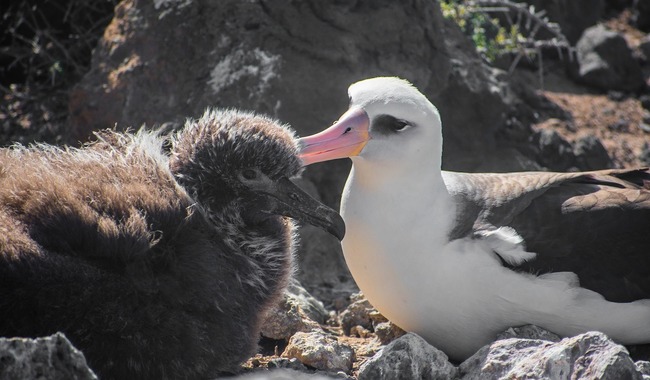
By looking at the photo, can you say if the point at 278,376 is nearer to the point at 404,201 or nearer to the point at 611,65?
the point at 404,201

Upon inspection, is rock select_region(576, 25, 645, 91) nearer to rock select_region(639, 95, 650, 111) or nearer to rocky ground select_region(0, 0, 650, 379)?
rock select_region(639, 95, 650, 111)

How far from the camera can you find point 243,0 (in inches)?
277

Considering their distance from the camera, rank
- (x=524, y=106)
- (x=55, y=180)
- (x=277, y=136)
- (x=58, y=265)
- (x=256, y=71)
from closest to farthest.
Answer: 1. (x=58, y=265)
2. (x=55, y=180)
3. (x=277, y=136)
4. (x=256, y=71)
5. (x=524, y=106)

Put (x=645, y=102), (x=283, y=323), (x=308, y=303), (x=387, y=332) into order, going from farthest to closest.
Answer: (x=645, y=102) < (x=308, y=303) < (x=387, y=332) < (x=283, y=323)

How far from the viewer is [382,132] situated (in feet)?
17.0

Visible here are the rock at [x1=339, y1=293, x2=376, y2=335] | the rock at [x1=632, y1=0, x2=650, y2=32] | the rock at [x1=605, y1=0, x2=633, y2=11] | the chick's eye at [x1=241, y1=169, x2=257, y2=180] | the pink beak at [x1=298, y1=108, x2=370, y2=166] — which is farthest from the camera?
the rock at [x1=605, y1=0, x2=633, y2=11]

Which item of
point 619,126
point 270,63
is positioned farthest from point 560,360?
point 619,126

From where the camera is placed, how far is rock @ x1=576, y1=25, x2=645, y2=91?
9.77 metres

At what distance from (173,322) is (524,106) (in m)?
5.00

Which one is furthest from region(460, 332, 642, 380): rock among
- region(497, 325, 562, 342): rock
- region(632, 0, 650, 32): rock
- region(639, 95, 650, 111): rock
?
region(632, 0, 650, 32): rock

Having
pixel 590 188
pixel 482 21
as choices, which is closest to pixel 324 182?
pixel 590 188

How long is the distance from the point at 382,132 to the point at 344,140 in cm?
21

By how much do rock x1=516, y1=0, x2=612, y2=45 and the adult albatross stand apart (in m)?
5.14

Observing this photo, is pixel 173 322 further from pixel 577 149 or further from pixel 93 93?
pixel 577 149
